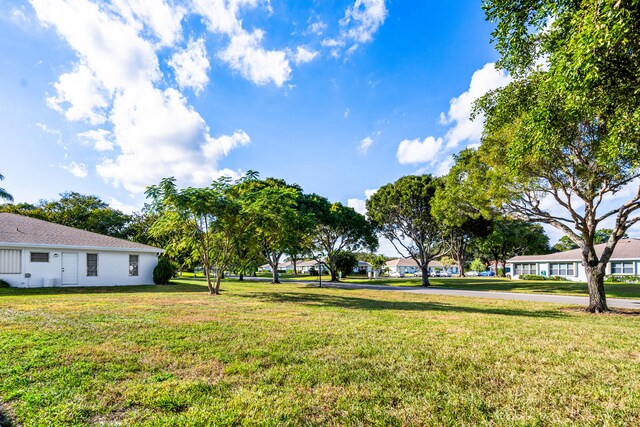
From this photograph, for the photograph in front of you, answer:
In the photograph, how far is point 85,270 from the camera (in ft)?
61.8

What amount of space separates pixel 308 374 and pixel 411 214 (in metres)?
27.3

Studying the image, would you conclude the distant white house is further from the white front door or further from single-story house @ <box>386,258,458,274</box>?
the white front door

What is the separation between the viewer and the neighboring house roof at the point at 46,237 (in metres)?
16.9

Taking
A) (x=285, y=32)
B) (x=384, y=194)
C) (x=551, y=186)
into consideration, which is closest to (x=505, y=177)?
(x=551, y=186)

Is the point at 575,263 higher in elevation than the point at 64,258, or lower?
lower

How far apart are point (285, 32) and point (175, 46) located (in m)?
4.05

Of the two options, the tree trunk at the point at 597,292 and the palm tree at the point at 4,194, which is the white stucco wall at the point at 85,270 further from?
the tree trunk at the point at 597,292

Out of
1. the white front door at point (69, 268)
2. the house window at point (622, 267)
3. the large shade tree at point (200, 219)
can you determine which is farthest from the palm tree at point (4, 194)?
the house window at point (622, 267)

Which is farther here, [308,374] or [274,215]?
[274,215]

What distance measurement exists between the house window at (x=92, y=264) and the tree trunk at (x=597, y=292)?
2496cm

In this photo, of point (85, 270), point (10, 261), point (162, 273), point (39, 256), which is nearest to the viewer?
point (10, 261)

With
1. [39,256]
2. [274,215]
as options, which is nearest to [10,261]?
[39,256]

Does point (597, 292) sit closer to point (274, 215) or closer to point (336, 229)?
point (274, 215)

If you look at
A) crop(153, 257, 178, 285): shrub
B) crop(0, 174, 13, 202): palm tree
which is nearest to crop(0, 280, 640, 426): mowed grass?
crop(153, 257, 178, 285): shrub
